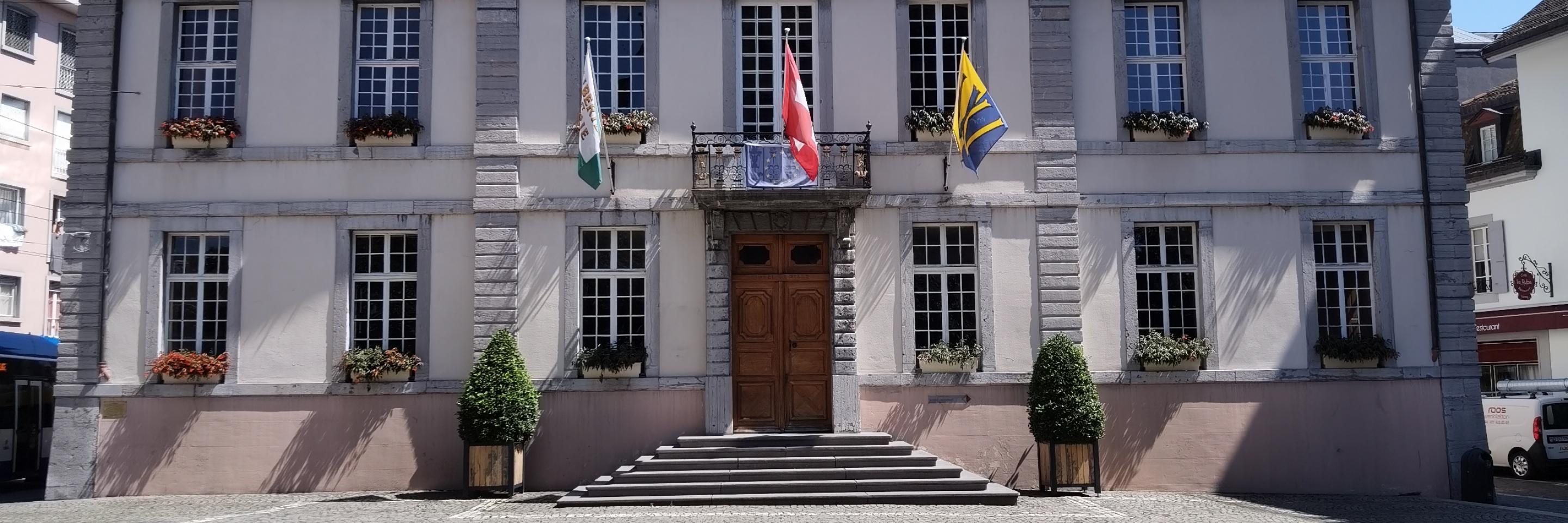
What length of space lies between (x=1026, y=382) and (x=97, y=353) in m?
10.6

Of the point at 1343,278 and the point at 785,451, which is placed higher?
the point at 1343,278

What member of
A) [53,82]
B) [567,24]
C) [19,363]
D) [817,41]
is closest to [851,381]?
[817,41]

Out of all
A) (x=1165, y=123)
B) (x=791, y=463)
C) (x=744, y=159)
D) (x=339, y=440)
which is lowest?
(x=791, y=463)

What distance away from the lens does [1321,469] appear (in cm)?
1378

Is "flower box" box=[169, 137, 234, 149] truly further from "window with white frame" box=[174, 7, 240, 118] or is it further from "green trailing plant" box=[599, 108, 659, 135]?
"green trailing plant" box=[599, 108, 659, 135]

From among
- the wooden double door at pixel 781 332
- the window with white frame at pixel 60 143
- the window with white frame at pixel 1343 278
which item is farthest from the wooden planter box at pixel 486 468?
the window with white frame at pixel 60 143

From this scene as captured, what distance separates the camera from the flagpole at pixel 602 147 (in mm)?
13031

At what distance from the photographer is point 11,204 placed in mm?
25266

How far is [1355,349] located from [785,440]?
264 inches

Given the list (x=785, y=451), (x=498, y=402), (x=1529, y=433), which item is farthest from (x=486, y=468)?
(x=1529, y=433)

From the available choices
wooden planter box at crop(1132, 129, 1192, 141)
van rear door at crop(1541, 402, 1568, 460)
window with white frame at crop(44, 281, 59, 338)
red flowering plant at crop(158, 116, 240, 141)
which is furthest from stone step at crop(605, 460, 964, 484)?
window with white frame at crop(44, 281, 59, 338)

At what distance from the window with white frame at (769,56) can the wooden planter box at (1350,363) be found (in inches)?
265

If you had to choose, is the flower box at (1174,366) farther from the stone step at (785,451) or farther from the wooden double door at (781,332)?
the wooden double door at (781,332)

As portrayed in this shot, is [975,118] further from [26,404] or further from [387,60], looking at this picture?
[26,404]
